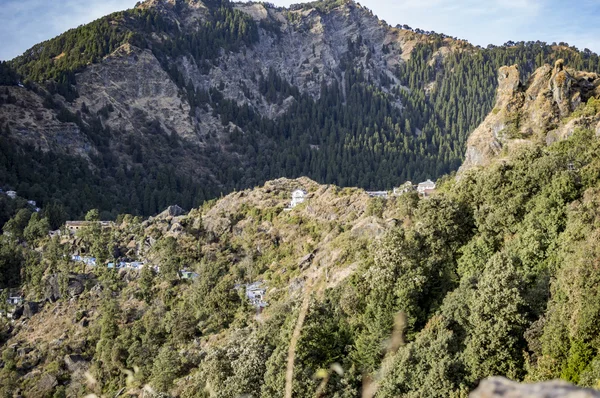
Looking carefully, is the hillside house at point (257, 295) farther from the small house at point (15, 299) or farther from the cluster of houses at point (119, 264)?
the small house at point (15, 299)

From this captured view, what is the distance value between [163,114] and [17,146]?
A: 37.6m

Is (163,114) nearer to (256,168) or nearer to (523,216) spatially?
(256,168)

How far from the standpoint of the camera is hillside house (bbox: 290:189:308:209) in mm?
54969

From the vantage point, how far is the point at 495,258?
62.8 ft

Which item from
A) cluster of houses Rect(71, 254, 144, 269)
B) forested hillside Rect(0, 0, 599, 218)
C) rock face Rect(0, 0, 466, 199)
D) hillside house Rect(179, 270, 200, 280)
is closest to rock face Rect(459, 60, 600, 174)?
hillside house Rect(179, 270, 200, 280)

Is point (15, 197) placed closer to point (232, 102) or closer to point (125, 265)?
point (125, 265)

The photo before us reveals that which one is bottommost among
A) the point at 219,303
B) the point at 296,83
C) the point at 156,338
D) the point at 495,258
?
the point at 156,338

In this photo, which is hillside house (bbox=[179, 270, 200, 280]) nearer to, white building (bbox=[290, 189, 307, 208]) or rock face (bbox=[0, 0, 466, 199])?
white building (bbox=[290, 189, 307, 208])

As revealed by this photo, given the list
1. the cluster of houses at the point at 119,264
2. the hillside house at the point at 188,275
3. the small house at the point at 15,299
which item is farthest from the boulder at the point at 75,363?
the small house at the point at 15,299

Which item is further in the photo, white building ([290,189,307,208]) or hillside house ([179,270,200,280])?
white building ([290,189,307,208])

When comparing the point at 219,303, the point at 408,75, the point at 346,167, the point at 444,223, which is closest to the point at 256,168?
the point at 346,167

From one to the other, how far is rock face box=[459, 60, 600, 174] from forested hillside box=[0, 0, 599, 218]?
63.7 metres

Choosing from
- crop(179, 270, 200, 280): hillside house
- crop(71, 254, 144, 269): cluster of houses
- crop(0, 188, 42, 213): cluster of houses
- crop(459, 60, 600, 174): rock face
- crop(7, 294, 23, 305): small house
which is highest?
crop(459, 60, 600, 174): rock face

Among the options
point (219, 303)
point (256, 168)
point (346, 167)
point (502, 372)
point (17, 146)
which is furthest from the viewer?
point (256, 168)
